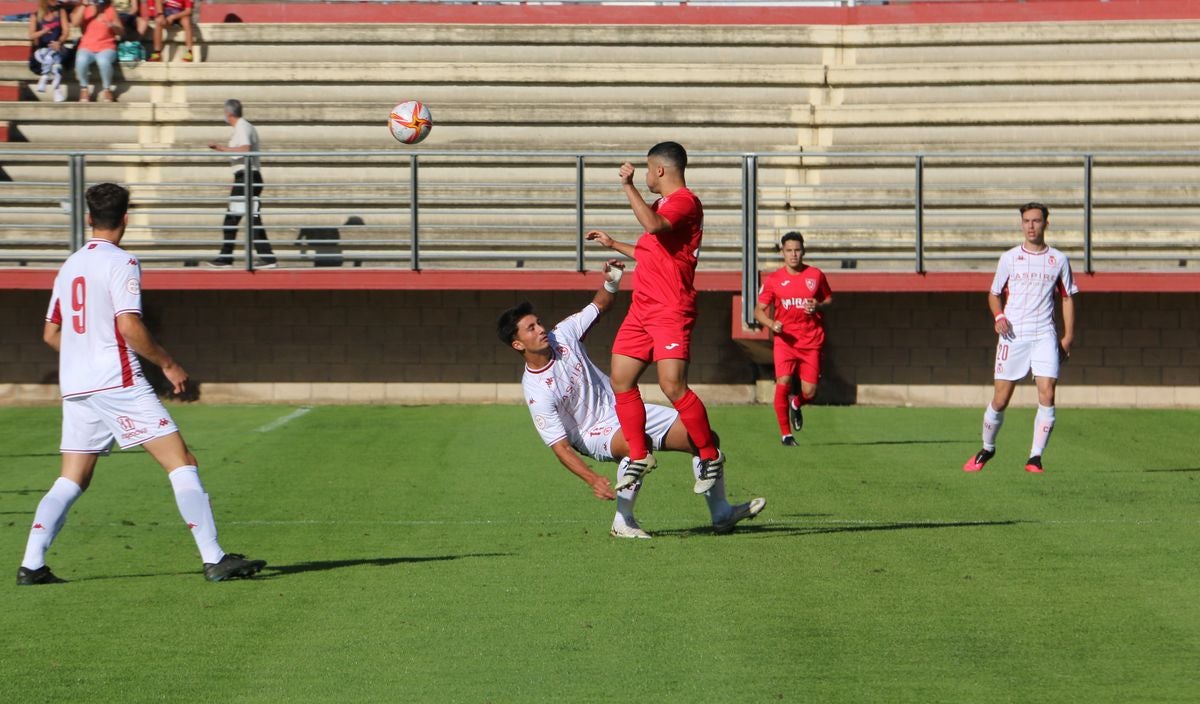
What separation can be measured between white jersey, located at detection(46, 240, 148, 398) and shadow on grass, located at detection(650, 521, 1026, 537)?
3.35 metres

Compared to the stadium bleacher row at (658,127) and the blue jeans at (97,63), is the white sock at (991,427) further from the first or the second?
the blue jeans at (97,63)

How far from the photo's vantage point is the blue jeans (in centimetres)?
2345

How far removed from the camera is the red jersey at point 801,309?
1609cm

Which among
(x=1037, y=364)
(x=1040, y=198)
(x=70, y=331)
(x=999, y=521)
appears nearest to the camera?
(x=70, y=331)

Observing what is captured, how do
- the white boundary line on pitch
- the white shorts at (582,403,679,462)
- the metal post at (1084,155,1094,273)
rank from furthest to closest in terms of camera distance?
the metal post at (1084,155,1094,273), the white boundary line on pitch, the white shorts at (582,403,679,462)

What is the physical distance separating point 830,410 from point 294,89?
9073 mm

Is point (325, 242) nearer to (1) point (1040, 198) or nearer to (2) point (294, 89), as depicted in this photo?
(2) point (294, 89)

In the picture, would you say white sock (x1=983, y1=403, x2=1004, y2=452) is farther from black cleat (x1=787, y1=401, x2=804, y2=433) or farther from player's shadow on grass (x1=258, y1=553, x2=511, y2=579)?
player's shadow on grass (x1=258, y1=553, x2=511, y2=579)

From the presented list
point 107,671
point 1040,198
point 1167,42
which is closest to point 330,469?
point 107,671

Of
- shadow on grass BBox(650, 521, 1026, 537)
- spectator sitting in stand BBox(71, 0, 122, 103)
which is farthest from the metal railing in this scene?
shadow on grass BBox(650, 521, 1026, 537)

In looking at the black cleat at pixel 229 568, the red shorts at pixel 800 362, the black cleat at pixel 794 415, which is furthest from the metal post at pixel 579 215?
the black cleat at pixel 229 568

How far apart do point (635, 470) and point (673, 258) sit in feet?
3.91

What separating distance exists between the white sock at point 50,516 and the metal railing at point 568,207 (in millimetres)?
11468

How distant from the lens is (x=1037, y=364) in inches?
523
